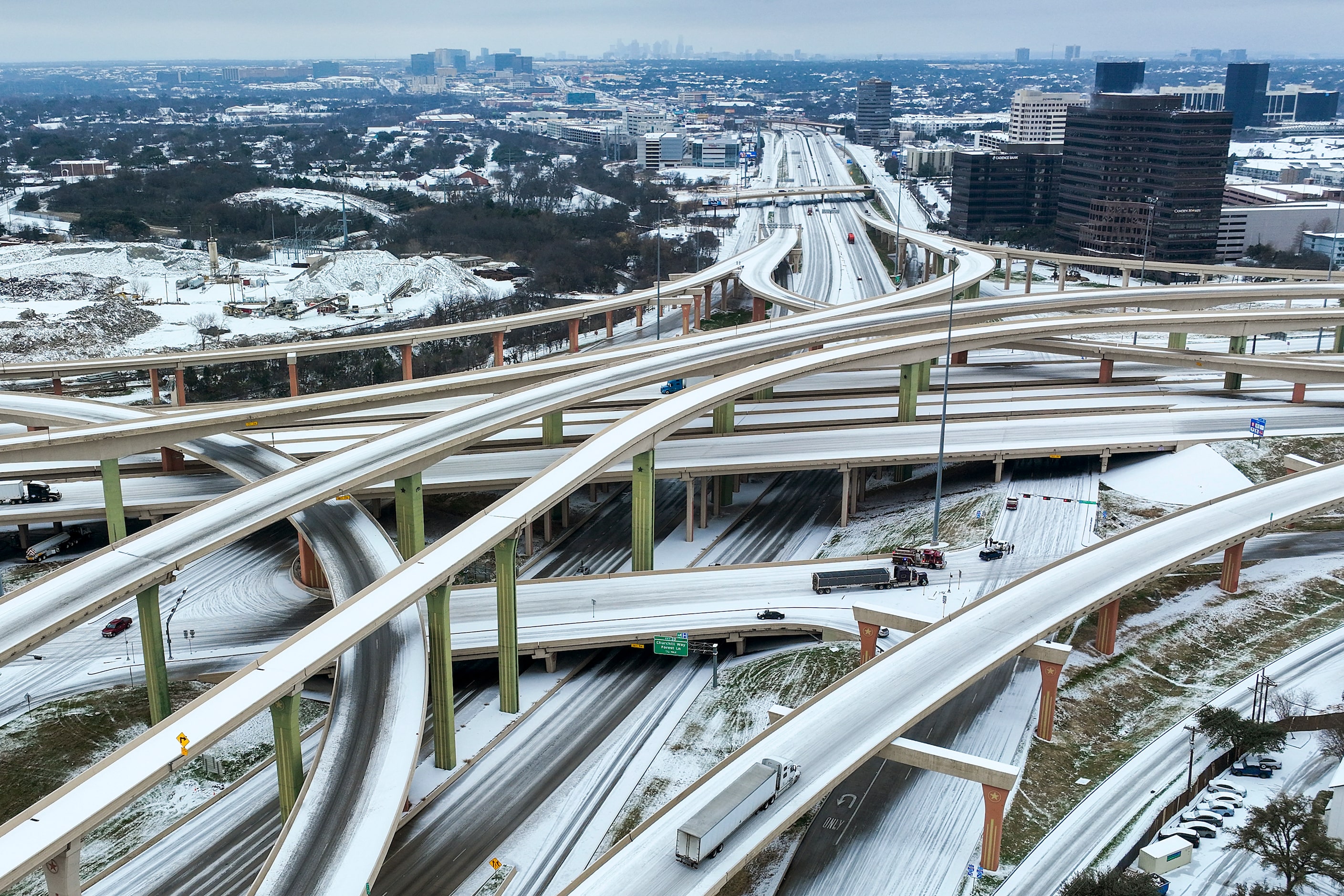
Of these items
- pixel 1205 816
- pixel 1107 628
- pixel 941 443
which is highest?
pixel 941 443

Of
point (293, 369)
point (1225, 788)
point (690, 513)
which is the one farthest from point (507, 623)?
point (293, 369)

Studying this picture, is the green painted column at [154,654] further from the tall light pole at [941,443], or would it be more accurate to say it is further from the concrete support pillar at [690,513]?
the tall light pole at [941,443]

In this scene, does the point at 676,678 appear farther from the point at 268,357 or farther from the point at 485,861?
the point at 268,357

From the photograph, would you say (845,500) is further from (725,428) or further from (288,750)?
(288,750)

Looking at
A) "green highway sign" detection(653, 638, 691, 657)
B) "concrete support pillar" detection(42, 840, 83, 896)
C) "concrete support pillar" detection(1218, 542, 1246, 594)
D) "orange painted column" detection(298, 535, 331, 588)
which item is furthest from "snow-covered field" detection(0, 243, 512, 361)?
"concrete support pillar" detection(42, 840, 83, 896)

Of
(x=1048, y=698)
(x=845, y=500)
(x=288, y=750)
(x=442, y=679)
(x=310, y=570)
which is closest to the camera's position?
(x=288, y=750)

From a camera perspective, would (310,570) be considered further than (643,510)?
No
